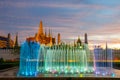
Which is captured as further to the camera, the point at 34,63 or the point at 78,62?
the point at 78,62

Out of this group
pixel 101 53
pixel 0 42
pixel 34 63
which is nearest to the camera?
pixel 34 63

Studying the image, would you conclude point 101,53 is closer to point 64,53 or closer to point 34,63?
point 64,53

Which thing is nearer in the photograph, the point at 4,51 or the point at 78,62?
the point at 78,62

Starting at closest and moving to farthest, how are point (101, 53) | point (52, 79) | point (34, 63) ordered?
point (52, 79)
point (34, 63)
point (101, 53)

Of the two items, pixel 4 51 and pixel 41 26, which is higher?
pixel 41 26

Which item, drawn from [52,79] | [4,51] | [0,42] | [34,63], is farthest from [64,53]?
[0,42]

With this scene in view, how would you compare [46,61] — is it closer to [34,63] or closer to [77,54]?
[77,54]

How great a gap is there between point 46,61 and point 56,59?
0.97m

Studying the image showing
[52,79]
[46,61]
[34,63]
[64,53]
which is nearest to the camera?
[52,79]

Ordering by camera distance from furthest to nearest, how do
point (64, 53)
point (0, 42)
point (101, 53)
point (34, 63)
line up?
point (0, 42)
point (101, 53)
point (64, 53)
point (34, 63)

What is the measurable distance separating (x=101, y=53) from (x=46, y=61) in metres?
17.3

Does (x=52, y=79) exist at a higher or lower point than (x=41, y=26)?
lower

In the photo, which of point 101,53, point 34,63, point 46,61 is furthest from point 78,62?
point 101,53

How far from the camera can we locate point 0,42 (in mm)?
83812
